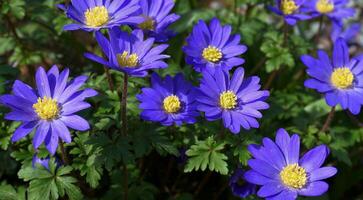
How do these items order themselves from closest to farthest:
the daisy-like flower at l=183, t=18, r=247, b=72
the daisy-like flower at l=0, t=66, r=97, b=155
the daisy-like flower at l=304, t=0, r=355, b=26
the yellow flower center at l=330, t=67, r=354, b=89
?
the daisy-like flower at l=0, t=66, r=97, b=155
the daisy-like flower at l=183, t=18, r=247, b=72
the yellow flower center at l=330, t=67, r=354, b=89
the daisy-like flower at l=304, t=0, r=355, b=26

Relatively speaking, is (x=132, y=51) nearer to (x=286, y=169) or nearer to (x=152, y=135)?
(x=152, y=135)

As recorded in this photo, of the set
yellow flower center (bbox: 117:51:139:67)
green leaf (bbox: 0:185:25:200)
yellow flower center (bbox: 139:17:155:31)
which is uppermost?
yellow flower center (bbox: 139:17:155:31)

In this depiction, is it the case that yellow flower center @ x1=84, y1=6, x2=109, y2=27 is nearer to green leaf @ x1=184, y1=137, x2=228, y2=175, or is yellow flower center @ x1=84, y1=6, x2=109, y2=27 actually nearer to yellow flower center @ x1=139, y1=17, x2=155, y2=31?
yellow flower center @ x1=139, y1=17, x2=155, y2=31

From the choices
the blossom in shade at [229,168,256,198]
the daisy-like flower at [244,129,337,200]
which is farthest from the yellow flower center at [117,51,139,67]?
the blossom in shade at [229,168,256,198]

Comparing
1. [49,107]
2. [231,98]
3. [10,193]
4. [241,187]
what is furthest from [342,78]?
[10,193]

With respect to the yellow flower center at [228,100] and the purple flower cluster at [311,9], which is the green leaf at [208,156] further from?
the purple flower cluster at [311,9]

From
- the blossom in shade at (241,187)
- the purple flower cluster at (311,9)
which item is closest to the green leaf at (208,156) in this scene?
the blossom in shade at (241,187)
